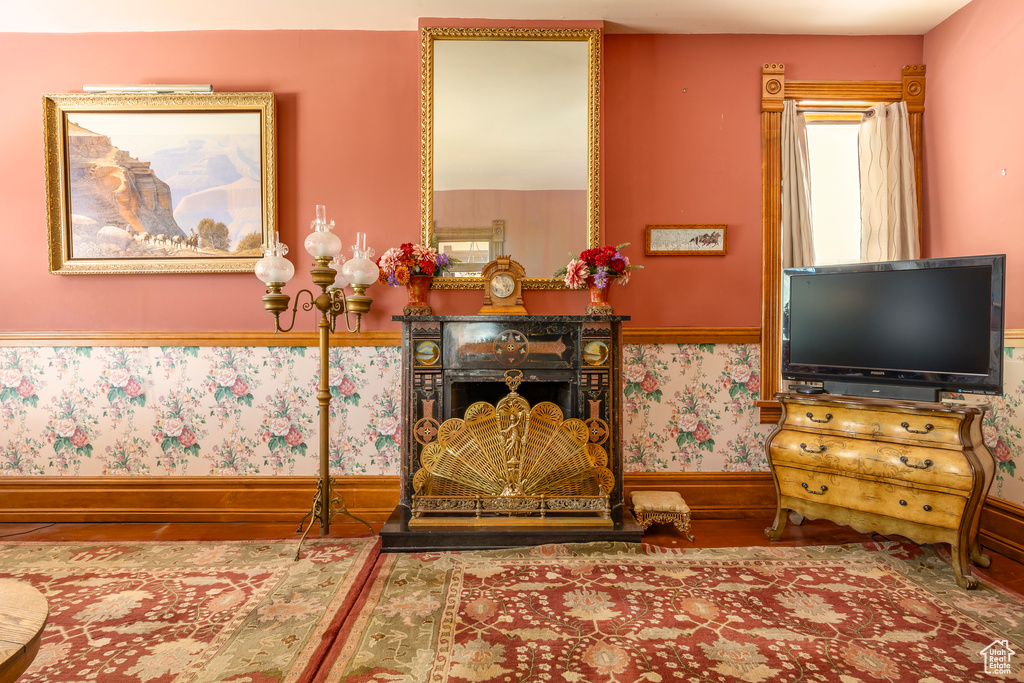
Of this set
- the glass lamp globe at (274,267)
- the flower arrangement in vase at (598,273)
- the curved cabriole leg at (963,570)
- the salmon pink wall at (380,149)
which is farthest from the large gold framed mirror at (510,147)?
the curved cabriole leg at (963,570)

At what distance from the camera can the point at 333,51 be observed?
331cm

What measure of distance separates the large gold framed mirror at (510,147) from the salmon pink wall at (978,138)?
2212 mm

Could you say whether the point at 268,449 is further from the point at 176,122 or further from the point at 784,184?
the point at 784,184

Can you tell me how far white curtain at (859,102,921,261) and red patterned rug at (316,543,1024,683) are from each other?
72.5 inches

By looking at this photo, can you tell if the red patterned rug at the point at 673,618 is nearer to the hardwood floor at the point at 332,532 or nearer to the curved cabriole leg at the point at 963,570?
the curved cabriole leg at the point at 963,570

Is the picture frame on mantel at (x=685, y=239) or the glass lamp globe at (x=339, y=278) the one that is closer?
the glass lamp globe at (x=339, y=278)

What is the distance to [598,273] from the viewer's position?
2.99 m

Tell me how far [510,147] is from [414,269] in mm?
1010

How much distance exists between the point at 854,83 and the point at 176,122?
443cm

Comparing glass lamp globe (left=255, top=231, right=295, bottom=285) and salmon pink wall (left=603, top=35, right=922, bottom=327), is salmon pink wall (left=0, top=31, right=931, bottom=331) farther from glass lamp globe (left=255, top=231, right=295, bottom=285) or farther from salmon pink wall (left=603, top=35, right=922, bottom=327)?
glass lamp globe (left=255, top=231, right=295, bottom=285)

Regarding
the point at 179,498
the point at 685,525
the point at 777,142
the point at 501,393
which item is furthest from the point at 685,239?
the point at 179,498

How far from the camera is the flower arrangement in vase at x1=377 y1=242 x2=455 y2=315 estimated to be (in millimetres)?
3014

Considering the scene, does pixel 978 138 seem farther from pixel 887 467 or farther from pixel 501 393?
pixel 501 393

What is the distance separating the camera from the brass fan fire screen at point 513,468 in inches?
111
